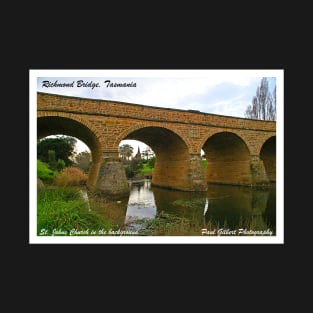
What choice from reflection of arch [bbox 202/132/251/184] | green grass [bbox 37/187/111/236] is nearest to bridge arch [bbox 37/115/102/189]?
green grass [bbox 37/187/111/236]

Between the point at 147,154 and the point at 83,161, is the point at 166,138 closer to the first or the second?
the point at 83,161

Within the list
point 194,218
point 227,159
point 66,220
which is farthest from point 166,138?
point 66,220

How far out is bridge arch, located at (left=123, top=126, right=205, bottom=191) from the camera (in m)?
12.8

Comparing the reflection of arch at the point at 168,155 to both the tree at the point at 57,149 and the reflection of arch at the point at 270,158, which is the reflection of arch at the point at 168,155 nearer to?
the tree at the point at 57,149

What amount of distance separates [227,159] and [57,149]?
44.4 feet

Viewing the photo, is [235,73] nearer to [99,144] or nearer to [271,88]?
[271,88]

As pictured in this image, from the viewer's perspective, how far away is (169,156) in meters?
15.0

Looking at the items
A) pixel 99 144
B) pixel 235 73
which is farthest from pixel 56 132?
pixel 235 73

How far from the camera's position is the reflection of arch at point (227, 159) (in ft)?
48.7

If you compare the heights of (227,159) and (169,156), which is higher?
(169,156)

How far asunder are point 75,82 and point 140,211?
5.28m

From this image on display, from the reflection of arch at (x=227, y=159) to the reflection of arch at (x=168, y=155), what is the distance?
2840mm

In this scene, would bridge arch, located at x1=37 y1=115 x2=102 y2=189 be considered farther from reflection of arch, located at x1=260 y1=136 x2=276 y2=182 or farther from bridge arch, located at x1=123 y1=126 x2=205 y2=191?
reflection of arch, located at x1=260 y1=136 x2=276 y2=182

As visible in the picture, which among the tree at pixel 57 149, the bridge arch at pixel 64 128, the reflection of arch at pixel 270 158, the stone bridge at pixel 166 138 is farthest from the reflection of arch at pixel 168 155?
the reflection of arch at pixel 270 158
